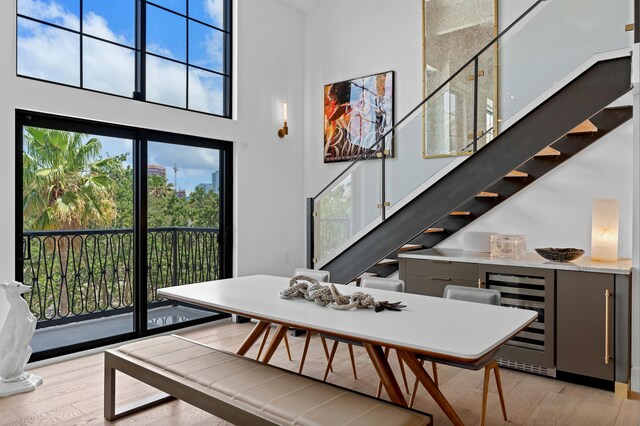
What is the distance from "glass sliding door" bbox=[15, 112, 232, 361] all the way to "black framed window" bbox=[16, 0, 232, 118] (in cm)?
46

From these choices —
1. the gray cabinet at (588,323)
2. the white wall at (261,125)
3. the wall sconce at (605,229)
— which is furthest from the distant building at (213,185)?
the wall sconce at (605,229)

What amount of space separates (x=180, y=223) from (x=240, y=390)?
332 centimetres

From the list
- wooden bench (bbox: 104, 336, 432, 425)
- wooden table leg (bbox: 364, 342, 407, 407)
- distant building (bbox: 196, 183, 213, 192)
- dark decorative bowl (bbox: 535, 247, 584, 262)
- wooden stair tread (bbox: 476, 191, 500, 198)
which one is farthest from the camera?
distant building (bbox: 196, 183, 213, 192)

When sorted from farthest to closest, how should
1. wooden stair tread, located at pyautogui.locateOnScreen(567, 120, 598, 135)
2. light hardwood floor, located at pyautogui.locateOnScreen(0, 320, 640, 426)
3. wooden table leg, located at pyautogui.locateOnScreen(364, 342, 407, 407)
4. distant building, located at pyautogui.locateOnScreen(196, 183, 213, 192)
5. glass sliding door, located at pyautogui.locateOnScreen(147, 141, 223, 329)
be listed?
distant building, located at pyautogui.locateOnScreen(196, 183, 213, 192) → glass sliding door, located at pyautogui.locateOnScreen(147, 141, 223, 329) → wooden stair tread, located at pyautogui.locateOnScreen(567, 120, 598, 135) → light hardwood floor, located at pyautogui.locateOnScreen(0, 320, 640, 426) → wooden table leg, located at pyautogui.locateOnScreen(364, 342, 407, 407)

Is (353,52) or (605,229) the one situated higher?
(353,52)

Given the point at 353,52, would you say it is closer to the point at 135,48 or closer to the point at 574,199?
the point at 135,48

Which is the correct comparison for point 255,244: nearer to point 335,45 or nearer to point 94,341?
point 94,341

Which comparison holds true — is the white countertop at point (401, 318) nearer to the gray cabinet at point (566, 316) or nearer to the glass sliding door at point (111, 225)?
the gray cabinet at point (566, 316)

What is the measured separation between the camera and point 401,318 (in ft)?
7.54

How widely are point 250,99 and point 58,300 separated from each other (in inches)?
124

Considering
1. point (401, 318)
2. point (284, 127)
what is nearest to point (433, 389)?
point (401, 318)

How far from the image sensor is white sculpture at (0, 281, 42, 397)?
3.35 meters

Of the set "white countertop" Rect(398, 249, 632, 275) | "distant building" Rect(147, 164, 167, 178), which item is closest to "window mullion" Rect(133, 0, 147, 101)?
"distant building" Rect(147, 164, 167, 178)

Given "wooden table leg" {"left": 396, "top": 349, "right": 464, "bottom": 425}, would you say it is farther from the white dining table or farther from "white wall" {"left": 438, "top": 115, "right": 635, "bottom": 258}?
"white wall" {"left": 438, "top": 115, "right": 635, "bottom": 258}
